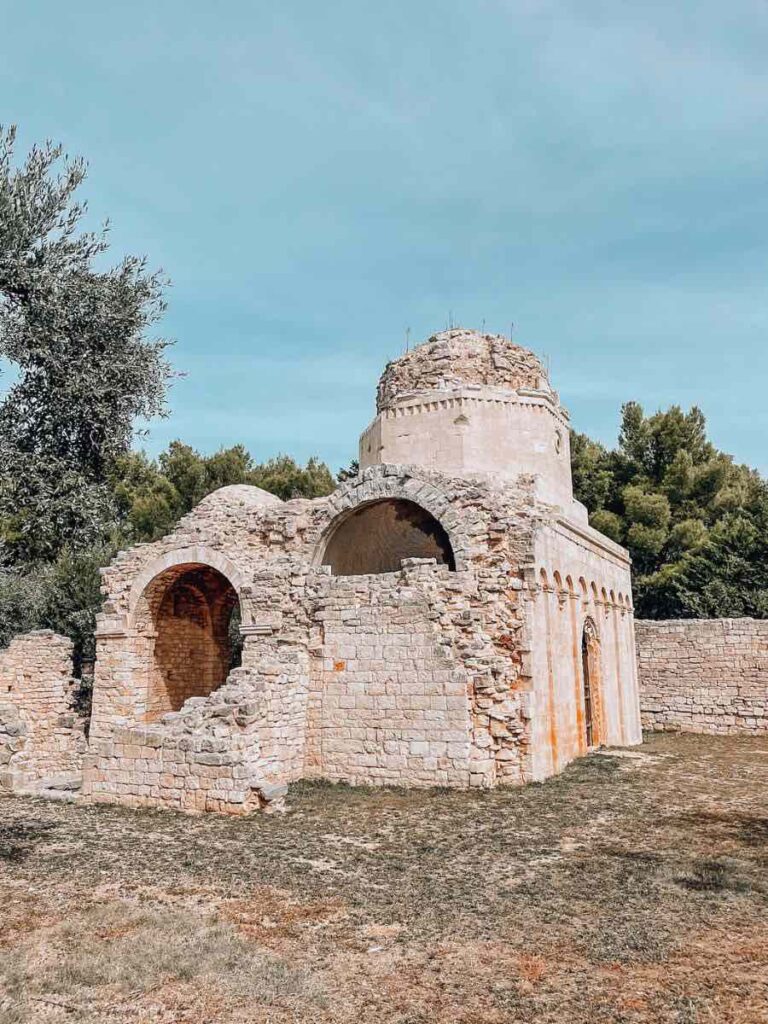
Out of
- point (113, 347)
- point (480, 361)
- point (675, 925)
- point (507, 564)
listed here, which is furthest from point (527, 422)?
point (675, 925)

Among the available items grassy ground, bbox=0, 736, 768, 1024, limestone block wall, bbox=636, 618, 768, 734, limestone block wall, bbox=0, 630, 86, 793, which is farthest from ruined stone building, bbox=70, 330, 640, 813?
limestone block wall, bbox=636, 618, 768, 734

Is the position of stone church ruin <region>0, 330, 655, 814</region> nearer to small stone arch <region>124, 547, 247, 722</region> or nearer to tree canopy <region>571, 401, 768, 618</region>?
small stone arch <region>124, 547, 247, 722</region>

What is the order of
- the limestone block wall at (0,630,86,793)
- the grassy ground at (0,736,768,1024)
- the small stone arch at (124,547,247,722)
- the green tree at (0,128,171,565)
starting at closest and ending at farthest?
the grassy ground at (0,736,768,1024) < the green tree at (0,128,171,565) < the small stone arch at (124,547,247,722) < the limestone block wall at (0,630,86,793)

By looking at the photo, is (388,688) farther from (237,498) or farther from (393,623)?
(237,498)

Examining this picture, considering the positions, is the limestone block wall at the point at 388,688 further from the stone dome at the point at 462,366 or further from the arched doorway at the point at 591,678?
the stone dome at the point at 462,366

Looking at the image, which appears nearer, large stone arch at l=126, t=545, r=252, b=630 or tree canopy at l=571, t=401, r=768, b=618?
large stone arch at l=126, t=545, r=252, b=630

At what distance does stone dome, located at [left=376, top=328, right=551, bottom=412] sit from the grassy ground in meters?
9.15

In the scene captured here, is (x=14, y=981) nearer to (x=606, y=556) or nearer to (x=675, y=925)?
(x=675, y=925)

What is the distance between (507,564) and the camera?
12617 mm

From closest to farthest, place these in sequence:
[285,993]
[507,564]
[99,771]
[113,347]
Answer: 1. [285,993]
2. [113,347]
3. [99,771]
4. [507,564]

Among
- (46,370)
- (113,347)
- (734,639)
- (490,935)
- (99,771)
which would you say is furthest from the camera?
(734,639)

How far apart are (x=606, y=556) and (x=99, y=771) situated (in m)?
11.4

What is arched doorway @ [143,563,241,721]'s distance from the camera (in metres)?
15.3

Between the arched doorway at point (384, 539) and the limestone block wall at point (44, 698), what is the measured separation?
21.1 ft
